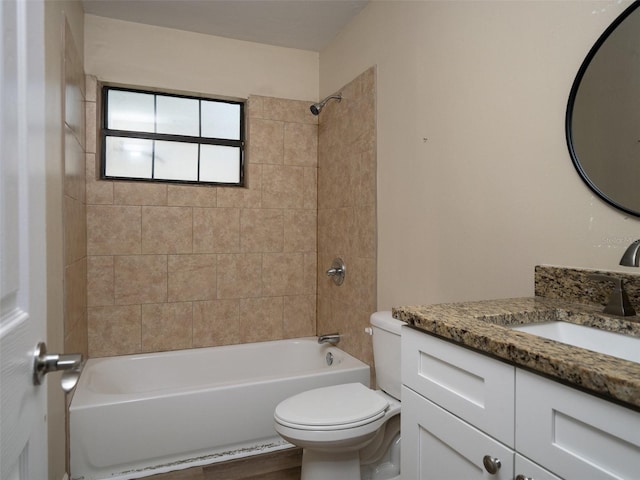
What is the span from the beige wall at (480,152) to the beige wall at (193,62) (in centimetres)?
85

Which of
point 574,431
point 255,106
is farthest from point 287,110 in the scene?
point 574,431

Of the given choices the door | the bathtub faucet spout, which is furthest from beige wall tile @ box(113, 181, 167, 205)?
the door

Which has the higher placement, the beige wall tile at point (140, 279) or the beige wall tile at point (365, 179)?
the beige wall tile at point (365, 179)

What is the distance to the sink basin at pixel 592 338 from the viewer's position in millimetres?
930

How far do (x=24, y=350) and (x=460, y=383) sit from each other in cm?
84

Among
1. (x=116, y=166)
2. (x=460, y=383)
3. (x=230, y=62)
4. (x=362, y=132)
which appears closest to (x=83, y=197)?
(x=116, y=166)

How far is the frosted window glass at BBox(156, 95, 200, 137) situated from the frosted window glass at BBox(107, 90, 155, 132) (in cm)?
5

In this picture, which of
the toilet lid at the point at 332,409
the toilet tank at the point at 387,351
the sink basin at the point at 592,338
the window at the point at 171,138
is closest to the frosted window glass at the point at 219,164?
the window at the point at 171,138

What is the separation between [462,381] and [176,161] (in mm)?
2582

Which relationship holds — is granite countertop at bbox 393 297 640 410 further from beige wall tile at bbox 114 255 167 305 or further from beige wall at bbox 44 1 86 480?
beige wall tile at bbox 114 255 167 305

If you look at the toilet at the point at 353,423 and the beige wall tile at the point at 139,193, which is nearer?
the toilet at the point at 353,423

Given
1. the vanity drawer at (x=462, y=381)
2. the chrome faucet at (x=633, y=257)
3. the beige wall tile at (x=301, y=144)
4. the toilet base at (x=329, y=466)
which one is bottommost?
the toilet base at (x=329, y=466)

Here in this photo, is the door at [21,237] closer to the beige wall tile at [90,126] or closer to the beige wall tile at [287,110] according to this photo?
the beige wall tile at [90,126]

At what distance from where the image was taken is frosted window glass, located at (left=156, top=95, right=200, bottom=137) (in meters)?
2.88
